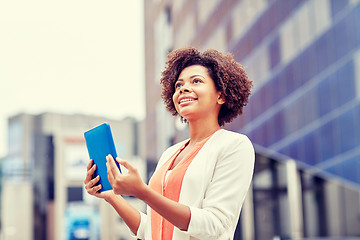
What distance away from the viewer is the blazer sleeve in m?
1.96

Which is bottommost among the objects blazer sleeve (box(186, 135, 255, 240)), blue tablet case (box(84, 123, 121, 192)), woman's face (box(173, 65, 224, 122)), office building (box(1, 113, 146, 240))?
blazer sleeve (box(186, 135, 255, 240))

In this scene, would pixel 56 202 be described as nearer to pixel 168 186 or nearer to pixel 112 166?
pixel 168 186

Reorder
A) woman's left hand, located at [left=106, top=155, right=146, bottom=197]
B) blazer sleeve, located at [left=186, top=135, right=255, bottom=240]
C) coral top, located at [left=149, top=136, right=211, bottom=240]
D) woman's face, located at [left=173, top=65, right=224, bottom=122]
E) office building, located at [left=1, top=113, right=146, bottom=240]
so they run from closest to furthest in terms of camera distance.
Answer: woman's left hand, located at [left=106, top=155, right=146, bottom=197] → blazer sleeve, located at [left=186, top=135, right=255, bottom=240] → coral top, located at [left=149, top=136, right=211, bottom=240] → woman's face, located at [left=173, top=65, right=224, bottom=122] → office building, located at [left=1, top=113, right=146, bottom=240]

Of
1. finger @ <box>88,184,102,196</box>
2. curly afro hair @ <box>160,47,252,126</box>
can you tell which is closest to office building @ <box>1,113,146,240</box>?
curly afro hair @ <box>160,47,252,126</box>

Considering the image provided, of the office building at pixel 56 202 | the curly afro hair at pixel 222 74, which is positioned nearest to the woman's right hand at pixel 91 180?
the curly afro hair at pixel 222 74

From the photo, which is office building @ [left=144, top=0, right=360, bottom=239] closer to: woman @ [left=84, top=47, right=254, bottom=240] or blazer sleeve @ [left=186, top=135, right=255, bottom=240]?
woman @ [left=84, top=47, right=254, bottom=240]

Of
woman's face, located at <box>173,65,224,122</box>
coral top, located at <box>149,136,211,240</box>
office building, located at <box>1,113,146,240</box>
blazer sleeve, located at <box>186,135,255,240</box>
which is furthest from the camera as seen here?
office building, located at <box>1,113,146,240</box>

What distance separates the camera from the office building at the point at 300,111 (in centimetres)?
1595

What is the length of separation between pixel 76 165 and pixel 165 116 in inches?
764

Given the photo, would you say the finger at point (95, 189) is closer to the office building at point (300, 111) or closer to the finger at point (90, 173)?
the finger at point (90, 173)

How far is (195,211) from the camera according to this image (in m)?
1.96

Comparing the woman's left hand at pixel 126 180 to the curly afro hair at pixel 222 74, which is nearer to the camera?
the woman's left hand at pixel 126 180

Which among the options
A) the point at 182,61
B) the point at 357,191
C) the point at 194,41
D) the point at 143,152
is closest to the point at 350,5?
the point at 357,191

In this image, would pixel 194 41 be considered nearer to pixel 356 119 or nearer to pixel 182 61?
pixel 356 119
